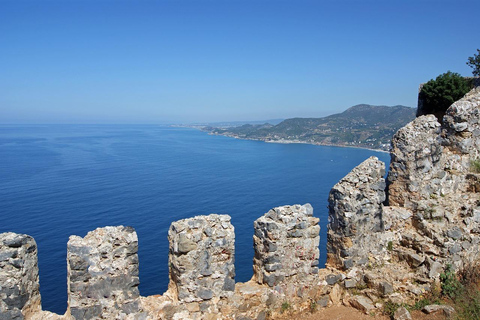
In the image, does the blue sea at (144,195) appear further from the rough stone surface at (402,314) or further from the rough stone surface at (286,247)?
the rough stone surface at (402,314)

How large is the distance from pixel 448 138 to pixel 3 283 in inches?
508

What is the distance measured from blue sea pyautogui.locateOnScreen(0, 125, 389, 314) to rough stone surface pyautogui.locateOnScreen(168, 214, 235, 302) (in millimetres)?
24189

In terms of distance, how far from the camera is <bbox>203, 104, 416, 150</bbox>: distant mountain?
405 feet

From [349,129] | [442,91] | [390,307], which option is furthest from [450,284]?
[349,129]

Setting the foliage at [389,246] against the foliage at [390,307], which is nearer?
the foliage at [390,307]

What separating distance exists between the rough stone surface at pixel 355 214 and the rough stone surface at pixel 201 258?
332 cm

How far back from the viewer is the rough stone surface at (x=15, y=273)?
19.6 feet

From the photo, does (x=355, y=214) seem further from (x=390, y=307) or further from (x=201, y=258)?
(x=201, y=258)

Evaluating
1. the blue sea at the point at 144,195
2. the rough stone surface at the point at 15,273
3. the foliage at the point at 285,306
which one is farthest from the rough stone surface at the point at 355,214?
the blue sea at the point at 144,195

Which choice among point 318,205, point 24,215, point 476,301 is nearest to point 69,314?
point 476,301

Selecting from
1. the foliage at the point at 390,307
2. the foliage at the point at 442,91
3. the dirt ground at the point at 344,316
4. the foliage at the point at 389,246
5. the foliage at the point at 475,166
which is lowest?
the dirt ground at the point at 344,316

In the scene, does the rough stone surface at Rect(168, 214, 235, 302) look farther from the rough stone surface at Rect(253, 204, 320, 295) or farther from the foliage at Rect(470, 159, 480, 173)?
the foliage at Rect(470, 159, 480, 173)

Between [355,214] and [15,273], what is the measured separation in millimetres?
7791

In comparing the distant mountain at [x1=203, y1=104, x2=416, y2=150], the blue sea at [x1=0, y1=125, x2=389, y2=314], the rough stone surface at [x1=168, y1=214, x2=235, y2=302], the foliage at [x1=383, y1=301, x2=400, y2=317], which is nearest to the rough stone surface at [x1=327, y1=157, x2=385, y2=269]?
the foliage at [x1=383, y1=301, x2=400, y2=317]
